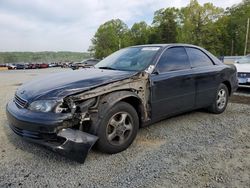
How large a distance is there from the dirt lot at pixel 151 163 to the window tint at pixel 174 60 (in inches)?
42.1

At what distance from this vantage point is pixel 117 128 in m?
3.05

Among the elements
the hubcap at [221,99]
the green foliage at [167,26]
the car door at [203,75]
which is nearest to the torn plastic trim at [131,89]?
the car door at [203,75]

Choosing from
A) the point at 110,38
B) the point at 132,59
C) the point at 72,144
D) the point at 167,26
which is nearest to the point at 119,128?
the point at 72,144

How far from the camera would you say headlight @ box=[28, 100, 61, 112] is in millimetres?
2688

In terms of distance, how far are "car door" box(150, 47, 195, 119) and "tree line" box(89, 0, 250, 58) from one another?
39919mm

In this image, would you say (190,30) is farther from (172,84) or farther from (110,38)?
(172,84)

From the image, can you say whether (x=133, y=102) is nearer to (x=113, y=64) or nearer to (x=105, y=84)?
(x=105, y=84)

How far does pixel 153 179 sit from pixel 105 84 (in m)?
1.29

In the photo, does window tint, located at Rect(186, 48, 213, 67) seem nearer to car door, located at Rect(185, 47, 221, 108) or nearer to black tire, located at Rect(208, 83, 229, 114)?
car door, located at Rect(185, 47, 221, 108)

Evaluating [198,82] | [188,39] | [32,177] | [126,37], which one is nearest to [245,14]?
[188,39]

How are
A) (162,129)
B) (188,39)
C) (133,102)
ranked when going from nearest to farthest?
(133,102) → (162,129) → (188,39)

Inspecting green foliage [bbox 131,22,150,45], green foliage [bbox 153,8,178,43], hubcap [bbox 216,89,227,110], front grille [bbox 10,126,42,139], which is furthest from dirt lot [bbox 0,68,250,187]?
green foliage [bbox 131,22,150,45]

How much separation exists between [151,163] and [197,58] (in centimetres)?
248

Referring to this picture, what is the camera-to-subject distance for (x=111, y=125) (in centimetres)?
302
